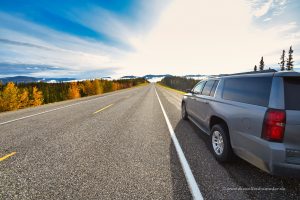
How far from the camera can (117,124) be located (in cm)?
698

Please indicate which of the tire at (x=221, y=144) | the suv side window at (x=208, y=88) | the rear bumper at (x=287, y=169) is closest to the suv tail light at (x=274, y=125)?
the rear bumper at (x=287, y=169)

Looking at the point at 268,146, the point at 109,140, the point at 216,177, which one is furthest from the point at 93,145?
the point at 268,146

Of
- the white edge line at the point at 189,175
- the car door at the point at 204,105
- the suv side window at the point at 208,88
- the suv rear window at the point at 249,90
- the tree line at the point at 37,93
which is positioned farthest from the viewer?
the tree line at the point at 37,93

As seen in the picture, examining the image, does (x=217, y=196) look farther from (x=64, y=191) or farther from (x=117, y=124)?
(x=117, y=124)

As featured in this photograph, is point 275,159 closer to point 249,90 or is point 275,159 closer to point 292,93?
point 292,93

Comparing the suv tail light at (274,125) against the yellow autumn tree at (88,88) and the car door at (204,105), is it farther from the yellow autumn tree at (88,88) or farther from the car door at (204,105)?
the yellow autumn tree at (88,88)

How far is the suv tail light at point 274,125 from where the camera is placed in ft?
7.74

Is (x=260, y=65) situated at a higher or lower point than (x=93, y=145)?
higher

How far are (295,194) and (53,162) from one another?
450 centimetres

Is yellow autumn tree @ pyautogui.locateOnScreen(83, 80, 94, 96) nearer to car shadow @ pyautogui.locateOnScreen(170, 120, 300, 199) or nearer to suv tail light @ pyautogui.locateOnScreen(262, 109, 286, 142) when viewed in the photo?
car shadow @ pyautogui.locateOnScreen(170, 120, 300, 199)

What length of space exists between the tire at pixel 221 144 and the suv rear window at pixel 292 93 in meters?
1.39

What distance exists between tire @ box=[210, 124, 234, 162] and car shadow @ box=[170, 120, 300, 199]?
157 millimetres

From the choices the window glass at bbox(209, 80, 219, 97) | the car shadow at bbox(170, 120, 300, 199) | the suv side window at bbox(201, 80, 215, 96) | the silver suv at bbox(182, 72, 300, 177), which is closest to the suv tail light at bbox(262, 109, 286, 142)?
the silver suv at bbox(182, 72, 300, 177)

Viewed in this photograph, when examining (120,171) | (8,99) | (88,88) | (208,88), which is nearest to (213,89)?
(208,88)
